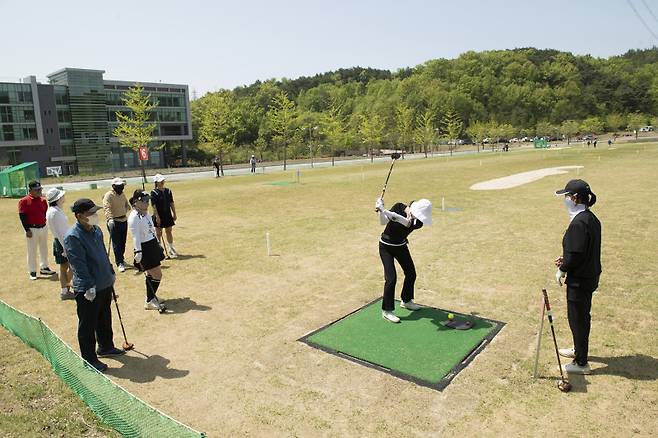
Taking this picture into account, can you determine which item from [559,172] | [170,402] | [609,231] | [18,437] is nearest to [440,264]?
[609,231]

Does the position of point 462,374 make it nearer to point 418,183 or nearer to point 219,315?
point 219,315

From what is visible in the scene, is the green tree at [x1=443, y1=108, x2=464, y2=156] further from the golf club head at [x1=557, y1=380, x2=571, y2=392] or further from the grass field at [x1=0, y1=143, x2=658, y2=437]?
the golf club head at [x1=557, y1=380, x2=571, y2=392]

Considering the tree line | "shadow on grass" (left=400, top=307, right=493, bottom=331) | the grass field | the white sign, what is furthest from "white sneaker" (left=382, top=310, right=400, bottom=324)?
the tree line

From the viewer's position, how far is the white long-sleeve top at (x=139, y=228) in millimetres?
8383

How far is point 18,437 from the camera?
200 inches

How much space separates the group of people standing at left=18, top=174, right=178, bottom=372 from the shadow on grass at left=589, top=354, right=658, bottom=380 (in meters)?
7.01

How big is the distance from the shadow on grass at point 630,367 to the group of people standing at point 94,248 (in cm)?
701

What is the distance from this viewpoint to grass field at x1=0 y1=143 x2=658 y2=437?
5.35m

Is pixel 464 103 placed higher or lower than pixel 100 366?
higher

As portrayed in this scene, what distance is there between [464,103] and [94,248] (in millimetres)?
134650

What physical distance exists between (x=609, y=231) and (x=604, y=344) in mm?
8782

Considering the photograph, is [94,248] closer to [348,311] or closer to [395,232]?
[348,311]

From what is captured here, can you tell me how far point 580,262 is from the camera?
5.78 m

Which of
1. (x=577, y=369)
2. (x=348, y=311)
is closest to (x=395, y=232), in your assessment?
(x=348, y=311)
